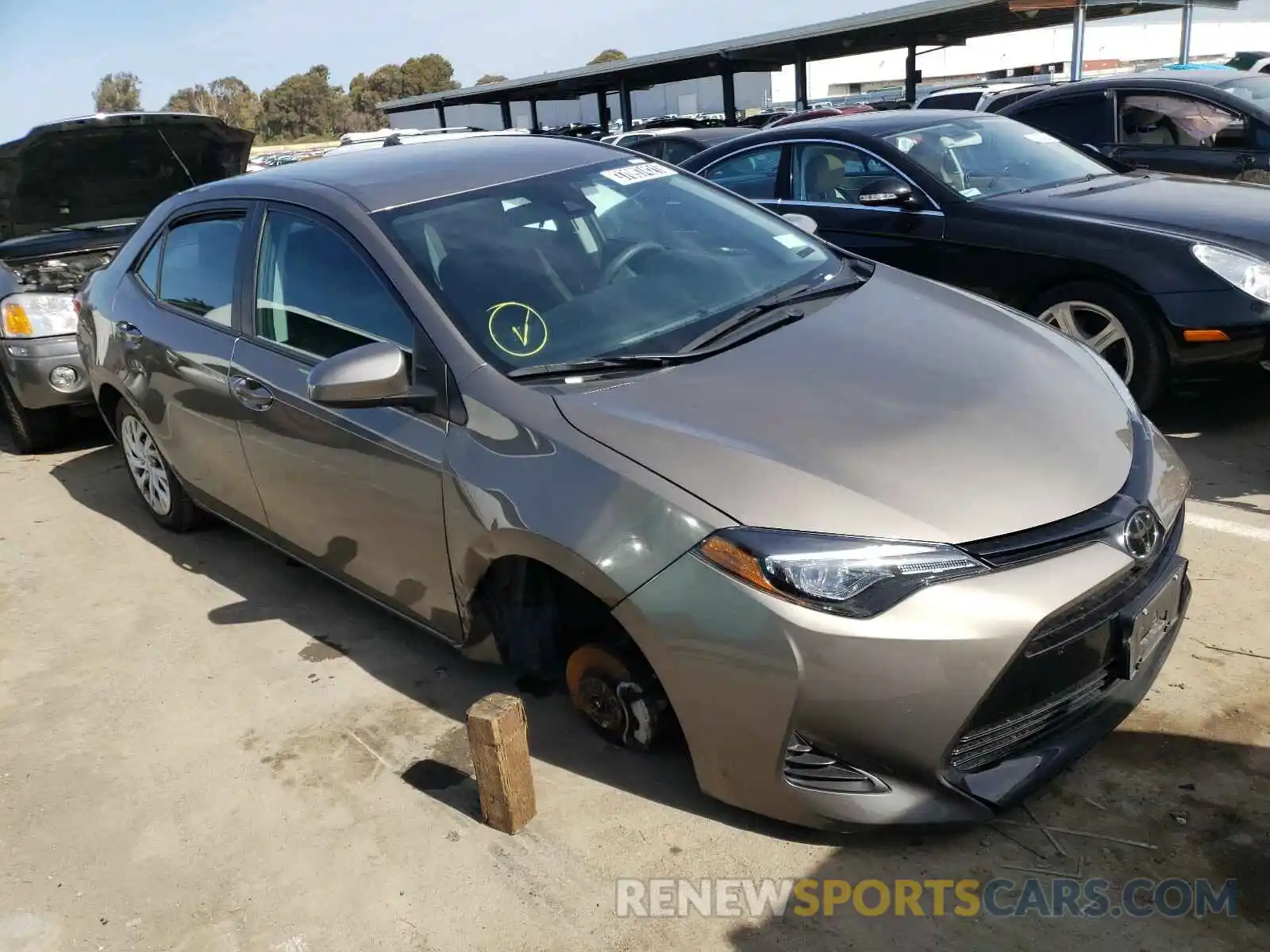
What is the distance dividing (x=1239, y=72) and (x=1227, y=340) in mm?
4754

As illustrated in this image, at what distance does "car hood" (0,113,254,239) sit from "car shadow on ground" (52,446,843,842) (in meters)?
2.50

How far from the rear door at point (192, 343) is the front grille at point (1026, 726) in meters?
2.66

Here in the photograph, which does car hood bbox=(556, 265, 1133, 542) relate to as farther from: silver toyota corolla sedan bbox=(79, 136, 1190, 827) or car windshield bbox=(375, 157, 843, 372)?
car windshield bbox=(375, 157, 843, 372)

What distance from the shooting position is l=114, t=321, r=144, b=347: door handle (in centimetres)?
441

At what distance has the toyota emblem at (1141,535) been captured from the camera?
239cm

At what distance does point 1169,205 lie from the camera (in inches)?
202

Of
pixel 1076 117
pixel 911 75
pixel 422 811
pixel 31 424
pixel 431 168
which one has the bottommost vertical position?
pixel 422 811

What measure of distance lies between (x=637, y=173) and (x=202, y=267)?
172 cm

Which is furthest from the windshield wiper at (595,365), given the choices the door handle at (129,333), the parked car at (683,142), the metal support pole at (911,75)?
the metal support pole at (911,75)

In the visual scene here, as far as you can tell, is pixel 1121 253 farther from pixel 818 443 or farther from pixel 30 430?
pixel 30 430

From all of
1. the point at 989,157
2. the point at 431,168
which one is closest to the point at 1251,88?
the point at 989,157

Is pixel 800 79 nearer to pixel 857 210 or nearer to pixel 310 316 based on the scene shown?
pixel 857 210

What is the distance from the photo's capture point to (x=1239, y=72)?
808cm

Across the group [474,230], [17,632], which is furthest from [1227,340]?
A: [17,632]
